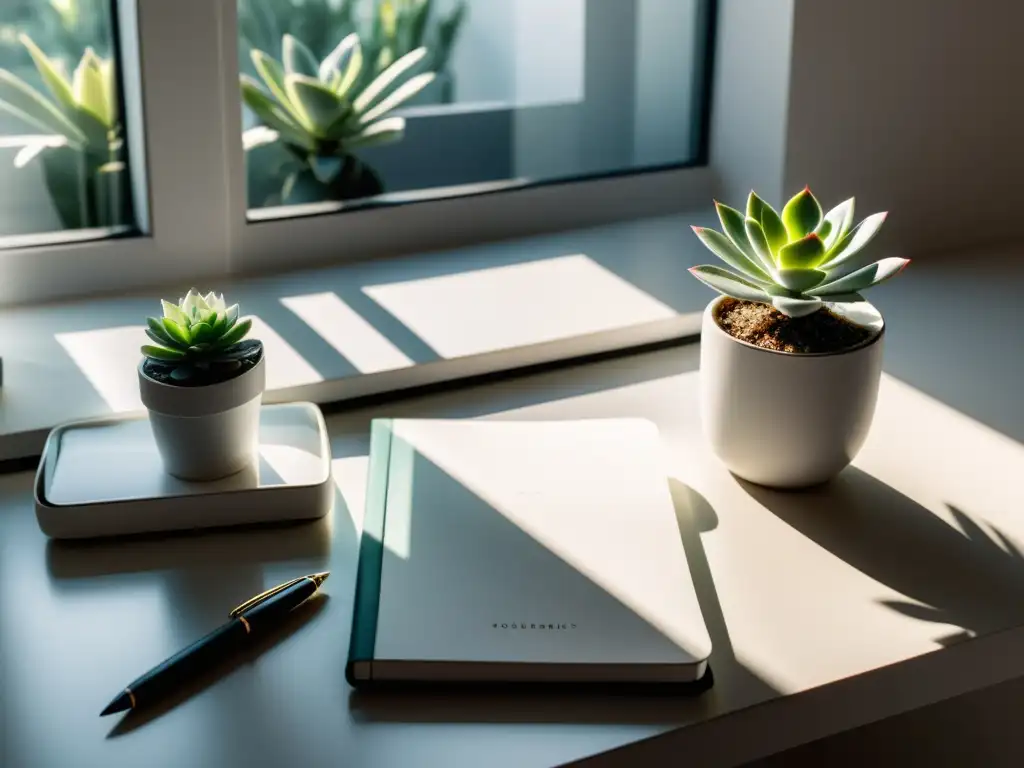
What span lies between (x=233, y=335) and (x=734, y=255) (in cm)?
36

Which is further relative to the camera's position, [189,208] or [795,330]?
[189,208]

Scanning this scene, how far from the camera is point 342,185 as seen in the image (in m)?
1.32

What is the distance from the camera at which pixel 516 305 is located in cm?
120

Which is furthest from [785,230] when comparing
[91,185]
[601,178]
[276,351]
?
[91,185]

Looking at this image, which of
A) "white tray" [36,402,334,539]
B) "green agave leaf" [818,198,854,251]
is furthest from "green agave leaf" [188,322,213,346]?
"green agave leaf" [818,198,854,251]

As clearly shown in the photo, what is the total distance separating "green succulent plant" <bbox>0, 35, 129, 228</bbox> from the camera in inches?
45.3

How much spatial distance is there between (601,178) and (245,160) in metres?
0.42

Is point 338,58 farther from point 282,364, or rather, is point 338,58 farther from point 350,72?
point 282,364

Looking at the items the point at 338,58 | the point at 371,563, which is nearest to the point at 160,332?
the point at 371,563

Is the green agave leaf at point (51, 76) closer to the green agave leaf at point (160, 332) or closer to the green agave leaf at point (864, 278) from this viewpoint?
the green agave leaf at point (160, 332)

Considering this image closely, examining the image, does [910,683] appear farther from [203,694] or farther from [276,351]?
[276,351]

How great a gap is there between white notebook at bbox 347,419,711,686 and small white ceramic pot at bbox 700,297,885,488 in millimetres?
65

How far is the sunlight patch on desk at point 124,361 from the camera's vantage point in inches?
39.6

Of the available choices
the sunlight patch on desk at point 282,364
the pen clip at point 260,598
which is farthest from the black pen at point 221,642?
the sunlight patch on desk at point 282,364
